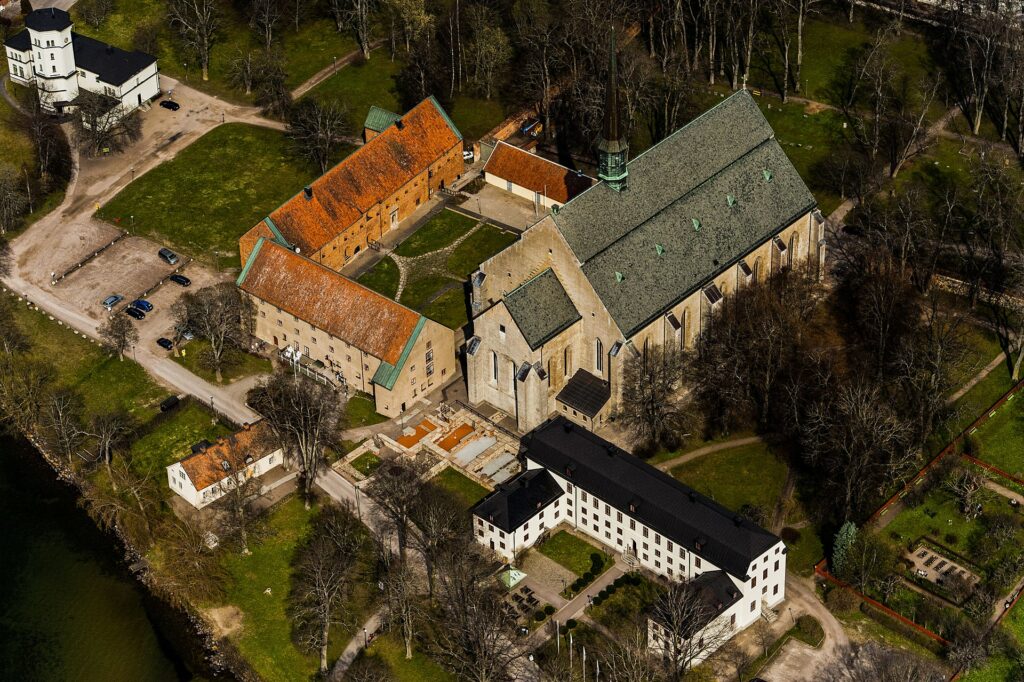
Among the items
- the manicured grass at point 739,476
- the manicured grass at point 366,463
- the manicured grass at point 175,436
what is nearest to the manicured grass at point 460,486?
the manicured grass at point 366,463

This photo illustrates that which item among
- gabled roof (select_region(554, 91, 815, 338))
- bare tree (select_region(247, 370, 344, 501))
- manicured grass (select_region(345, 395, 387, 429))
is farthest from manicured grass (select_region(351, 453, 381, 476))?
gabled roof (select_region(554, 91, 815, 338))

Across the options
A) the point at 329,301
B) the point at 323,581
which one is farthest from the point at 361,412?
the point at 323,581

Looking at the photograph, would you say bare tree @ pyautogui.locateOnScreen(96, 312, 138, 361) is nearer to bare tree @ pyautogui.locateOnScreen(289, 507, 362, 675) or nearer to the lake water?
the lake water

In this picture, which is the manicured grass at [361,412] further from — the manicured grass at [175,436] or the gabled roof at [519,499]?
the gabled roof at [519,499]

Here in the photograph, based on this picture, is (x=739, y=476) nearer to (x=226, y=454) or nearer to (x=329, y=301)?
(x=329, y=301)

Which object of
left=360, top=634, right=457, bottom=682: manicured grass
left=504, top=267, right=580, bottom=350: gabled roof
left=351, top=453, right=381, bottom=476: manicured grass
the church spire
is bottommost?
left=360, top=634, right=457, bottom=682: manicured grass
